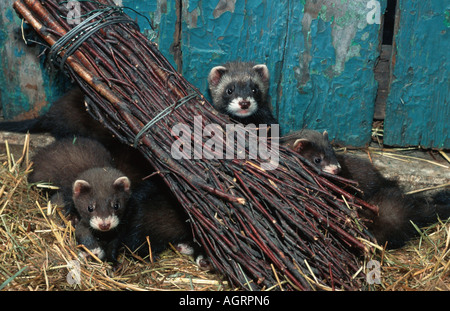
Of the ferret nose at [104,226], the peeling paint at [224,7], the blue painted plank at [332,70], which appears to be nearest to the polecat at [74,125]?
the ferret nose at [104,226]

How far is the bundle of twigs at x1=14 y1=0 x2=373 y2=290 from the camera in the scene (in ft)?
11.1

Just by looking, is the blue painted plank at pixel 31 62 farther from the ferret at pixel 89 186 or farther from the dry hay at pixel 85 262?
the dry hay at pixel 85 262

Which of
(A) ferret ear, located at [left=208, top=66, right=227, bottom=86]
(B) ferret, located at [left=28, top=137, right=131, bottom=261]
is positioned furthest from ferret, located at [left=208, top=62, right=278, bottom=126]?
(B) ferret, located at [left=28, top=137, right=131, bottom=261]

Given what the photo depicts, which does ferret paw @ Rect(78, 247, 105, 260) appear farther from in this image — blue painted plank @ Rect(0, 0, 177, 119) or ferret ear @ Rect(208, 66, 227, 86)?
ferret ear @ Rect(208, 66, 227, 86)

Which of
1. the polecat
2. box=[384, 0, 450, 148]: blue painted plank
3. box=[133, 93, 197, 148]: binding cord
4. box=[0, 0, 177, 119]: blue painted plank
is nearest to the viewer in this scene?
box=[133, 93, 197, 148]: binding cord

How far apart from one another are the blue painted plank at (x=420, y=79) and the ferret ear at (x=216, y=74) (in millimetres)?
1637

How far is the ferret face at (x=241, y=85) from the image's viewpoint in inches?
192

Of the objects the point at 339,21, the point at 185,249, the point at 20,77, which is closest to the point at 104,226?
the point at 185,249

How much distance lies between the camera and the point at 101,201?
4141mm

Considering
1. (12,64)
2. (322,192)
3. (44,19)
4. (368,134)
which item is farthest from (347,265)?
(12,64)

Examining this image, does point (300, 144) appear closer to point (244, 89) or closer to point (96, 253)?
point (244, 89)

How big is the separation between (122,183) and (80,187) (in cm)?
35

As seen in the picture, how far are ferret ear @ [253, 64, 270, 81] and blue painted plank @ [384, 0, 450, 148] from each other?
47.3 inches

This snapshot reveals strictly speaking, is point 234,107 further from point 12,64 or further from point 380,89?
point 12,64
